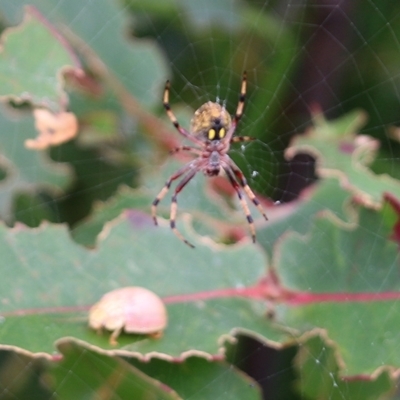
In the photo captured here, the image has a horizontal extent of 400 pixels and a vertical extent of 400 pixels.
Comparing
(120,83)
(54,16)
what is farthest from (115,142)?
(54,16)

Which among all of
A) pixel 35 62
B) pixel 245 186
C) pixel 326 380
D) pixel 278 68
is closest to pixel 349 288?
pixel 326 380

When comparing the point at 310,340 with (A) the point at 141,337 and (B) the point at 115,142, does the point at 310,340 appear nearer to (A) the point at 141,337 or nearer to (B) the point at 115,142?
(A) the point at 141,337

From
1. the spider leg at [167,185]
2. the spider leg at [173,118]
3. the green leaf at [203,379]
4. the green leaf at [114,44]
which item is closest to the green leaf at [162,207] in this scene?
the spider leg at [167,185]

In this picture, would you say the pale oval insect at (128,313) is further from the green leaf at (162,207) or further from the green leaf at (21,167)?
the green leaf at (21,167)

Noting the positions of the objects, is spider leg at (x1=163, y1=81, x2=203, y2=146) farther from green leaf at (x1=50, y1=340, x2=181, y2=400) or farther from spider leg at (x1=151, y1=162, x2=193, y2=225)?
green leaf at (x1=50, y1=340, x2=181, y2=400)

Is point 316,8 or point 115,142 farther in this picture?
point 316,8

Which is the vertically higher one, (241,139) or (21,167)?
(241,139)

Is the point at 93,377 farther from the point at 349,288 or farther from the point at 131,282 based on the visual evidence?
the point at 349,288
